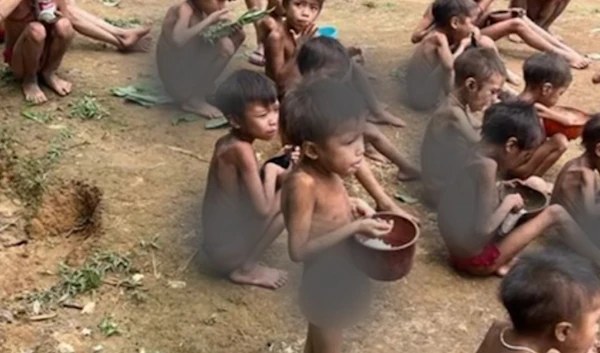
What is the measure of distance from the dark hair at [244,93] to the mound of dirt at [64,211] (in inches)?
43.4

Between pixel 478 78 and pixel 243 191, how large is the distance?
4.71 ft

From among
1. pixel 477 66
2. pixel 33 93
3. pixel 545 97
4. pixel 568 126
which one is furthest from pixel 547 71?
pixel 33 93

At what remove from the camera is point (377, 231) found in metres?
3.18

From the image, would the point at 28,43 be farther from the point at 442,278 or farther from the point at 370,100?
the point at 442,278

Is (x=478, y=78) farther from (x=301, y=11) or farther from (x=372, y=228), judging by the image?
(x=372, y=228)

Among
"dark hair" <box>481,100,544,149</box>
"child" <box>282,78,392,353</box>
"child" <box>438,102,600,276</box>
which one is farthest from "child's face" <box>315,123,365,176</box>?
"dark hair" <box>481,100,544,149</box>

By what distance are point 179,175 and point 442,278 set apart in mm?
1432

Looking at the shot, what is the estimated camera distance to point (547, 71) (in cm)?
505

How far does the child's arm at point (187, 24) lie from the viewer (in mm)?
5223

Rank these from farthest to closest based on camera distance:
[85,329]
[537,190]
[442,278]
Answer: [537,190] → [442,278] → [85,329]

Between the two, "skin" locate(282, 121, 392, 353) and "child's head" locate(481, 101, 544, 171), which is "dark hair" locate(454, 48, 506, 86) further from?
"skin" locate(282, 121, 392, 353)

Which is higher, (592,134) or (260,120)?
(260,120)

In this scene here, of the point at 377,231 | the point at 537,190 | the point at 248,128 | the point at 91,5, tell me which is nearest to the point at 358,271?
the point at 377,231

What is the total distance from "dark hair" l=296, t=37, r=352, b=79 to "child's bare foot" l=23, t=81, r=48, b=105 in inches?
61.4
